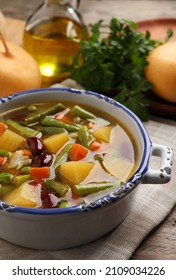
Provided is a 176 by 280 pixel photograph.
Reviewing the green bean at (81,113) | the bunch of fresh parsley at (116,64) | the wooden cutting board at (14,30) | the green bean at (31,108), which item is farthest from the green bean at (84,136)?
the wooden cutting board at (14,30)

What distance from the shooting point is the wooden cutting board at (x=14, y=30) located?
2.74 m

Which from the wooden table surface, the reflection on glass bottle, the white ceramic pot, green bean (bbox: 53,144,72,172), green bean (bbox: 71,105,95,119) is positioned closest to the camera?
the white ceramic pot

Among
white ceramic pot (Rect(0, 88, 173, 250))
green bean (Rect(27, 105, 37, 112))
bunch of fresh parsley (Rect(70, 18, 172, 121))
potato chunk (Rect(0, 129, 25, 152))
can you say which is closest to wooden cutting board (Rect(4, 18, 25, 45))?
bunch of fresh parsley (Rect(70, 18, 172, 121))

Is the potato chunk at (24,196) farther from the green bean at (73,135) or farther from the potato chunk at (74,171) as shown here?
the green bean at (73,135)

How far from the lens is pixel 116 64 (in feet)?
7.52

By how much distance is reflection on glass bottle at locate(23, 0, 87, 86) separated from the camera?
2426 millimetres

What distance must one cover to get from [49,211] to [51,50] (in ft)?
3.65

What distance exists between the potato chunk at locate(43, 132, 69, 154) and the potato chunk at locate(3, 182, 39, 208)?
0.18 meters

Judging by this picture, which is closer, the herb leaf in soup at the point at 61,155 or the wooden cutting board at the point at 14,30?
the herb leaf in soup at the point at 61,155

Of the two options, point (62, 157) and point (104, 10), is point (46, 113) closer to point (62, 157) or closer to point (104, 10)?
point (62, 157)

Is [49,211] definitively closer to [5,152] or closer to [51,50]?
[5,152]

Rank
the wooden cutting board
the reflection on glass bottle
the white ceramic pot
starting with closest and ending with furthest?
the white ceramic pot → the reflection on glass bottle → the wooden cutting board

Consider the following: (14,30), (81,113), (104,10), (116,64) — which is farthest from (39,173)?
(104,10)

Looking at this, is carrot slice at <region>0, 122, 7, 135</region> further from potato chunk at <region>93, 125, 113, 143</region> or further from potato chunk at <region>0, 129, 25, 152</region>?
potato chunk at <region>93, 125, 113, 143</region>
